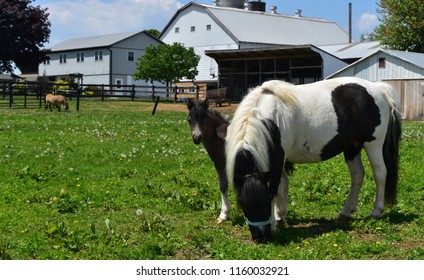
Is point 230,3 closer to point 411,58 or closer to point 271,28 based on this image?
point 271,28

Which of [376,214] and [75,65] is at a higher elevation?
[75,65]

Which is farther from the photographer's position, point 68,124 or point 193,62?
point 193,62

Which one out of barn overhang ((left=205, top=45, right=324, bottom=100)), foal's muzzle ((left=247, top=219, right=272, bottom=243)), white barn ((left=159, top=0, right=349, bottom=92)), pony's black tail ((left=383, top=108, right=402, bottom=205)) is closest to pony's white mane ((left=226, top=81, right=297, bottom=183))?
foal's muzzle ((left=247, top=219, right=272, bottom=243))

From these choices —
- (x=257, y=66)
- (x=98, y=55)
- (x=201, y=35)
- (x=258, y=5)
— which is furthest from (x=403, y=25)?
(x=98, y=55)

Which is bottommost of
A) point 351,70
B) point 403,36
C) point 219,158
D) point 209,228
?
point 209,228

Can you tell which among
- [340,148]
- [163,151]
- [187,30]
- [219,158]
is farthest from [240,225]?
[187,30]

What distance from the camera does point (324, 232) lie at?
8008 mm

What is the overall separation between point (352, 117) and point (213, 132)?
2.01m

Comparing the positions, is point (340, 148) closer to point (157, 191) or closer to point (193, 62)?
point (157, 191)

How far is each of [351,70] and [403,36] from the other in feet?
61.5

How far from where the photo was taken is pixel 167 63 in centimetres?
5925

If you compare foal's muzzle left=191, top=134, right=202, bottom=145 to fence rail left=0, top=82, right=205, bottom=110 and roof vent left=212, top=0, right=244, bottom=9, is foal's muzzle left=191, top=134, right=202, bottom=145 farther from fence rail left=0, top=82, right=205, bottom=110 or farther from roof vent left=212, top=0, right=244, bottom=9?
roof vent left=212, top=0, right=244, bottom=9

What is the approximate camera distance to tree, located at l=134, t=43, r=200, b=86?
195 feet

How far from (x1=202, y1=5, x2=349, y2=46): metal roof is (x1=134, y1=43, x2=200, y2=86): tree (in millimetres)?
9309
